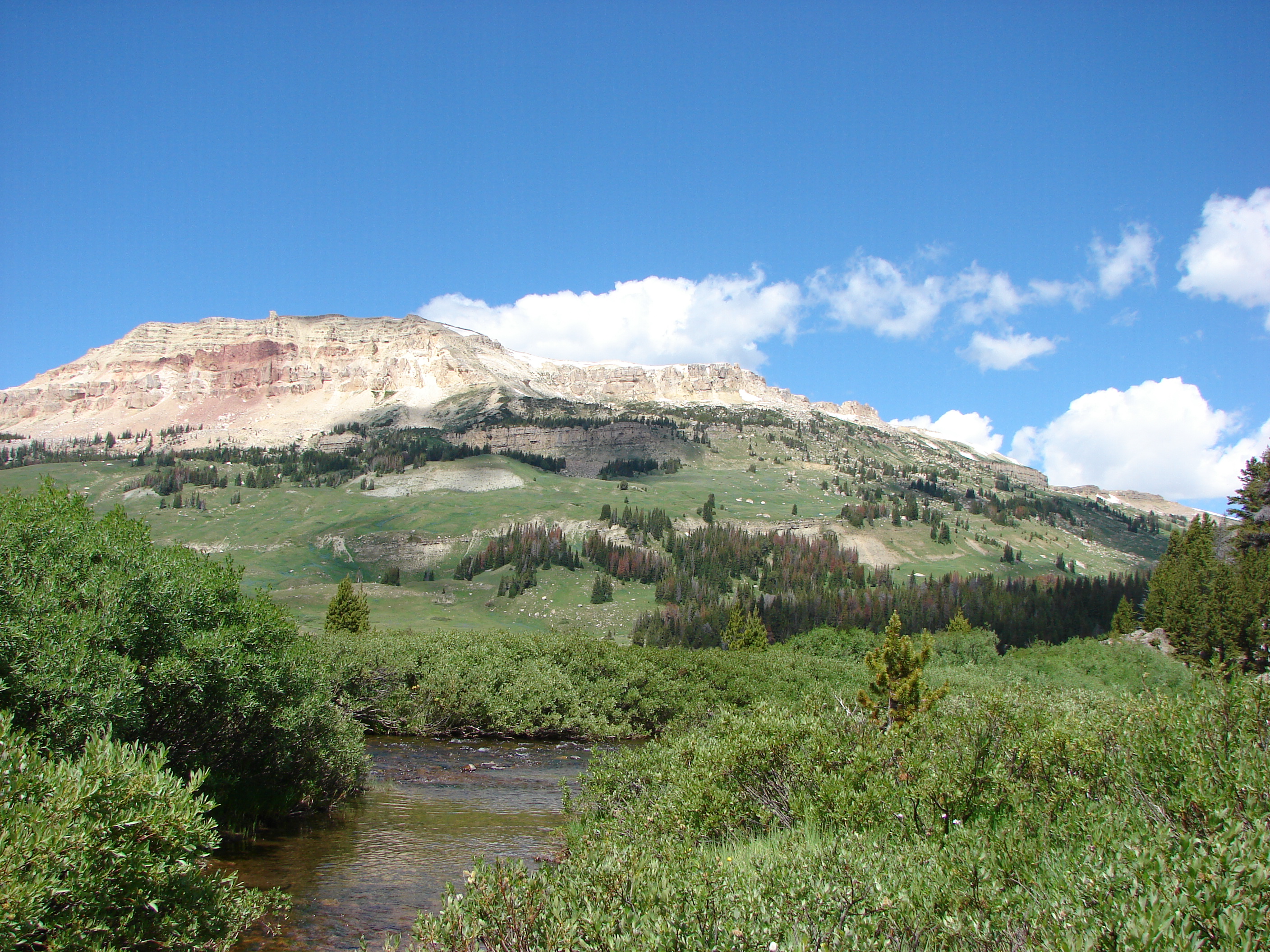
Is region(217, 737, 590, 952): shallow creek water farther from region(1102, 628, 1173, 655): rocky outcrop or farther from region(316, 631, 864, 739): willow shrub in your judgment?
region(1102, 628, 1173, 655): rocky outcrop

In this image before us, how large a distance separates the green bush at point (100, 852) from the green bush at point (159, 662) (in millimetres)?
3222

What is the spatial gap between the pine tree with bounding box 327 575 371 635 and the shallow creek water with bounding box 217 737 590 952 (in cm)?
5122

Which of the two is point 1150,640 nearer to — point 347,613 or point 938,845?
point 938,845

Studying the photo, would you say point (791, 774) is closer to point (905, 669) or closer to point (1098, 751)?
point (1098, 751)

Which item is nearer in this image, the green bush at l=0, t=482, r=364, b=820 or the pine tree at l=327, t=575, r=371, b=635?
the green bush at l=0, t=482, r=364, b=820

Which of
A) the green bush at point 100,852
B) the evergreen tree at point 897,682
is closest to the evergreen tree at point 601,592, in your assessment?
the evergreen tree at point 897,682

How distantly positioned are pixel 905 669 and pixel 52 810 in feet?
126

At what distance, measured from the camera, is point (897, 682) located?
130 ft

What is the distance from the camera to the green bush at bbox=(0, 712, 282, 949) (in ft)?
→ 33.4

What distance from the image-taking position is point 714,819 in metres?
17.0

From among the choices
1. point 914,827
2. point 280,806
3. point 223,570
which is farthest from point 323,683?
point 914,827

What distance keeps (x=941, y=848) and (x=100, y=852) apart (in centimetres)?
1341

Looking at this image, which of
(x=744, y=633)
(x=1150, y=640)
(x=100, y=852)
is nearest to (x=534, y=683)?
(x=100, y=852)

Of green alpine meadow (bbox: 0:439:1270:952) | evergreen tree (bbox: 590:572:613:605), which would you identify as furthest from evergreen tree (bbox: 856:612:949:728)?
evergreen tree (bbox: 590:572:613:605)
